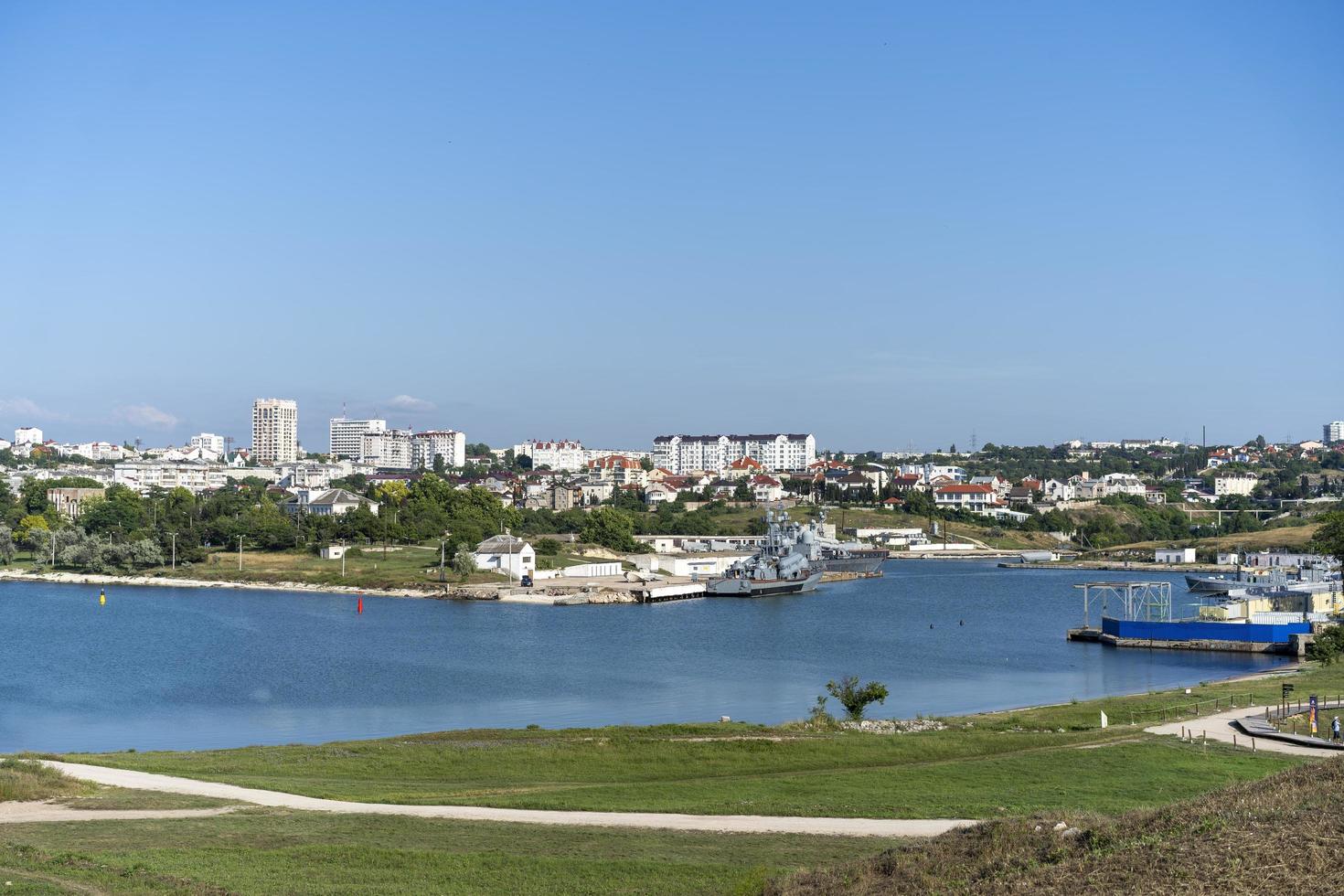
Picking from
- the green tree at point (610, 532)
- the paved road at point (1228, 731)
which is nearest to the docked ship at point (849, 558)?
the green tree at point (610, 532)

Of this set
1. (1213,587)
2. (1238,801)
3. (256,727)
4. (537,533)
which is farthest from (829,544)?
(1238,801)

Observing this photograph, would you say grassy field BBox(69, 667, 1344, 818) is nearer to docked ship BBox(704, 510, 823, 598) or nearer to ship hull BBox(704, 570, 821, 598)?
ship hull BBox(704, 570, 821, 598)

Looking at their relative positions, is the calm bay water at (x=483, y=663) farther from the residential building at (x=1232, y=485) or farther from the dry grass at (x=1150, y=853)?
the residential building at (x=1232, y=485)

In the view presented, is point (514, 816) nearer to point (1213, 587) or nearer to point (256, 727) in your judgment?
point (256, 727)

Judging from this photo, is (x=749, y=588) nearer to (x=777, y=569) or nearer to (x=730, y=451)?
(x=777, y=569)

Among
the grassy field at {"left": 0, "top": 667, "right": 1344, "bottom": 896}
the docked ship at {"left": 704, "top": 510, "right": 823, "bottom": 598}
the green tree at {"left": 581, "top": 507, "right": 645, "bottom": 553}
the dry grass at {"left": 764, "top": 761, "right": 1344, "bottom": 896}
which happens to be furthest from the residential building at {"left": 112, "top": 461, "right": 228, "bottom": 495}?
the dry grass at {"left": 764, "top": 761, "right": 1344, "bottom": 896}
